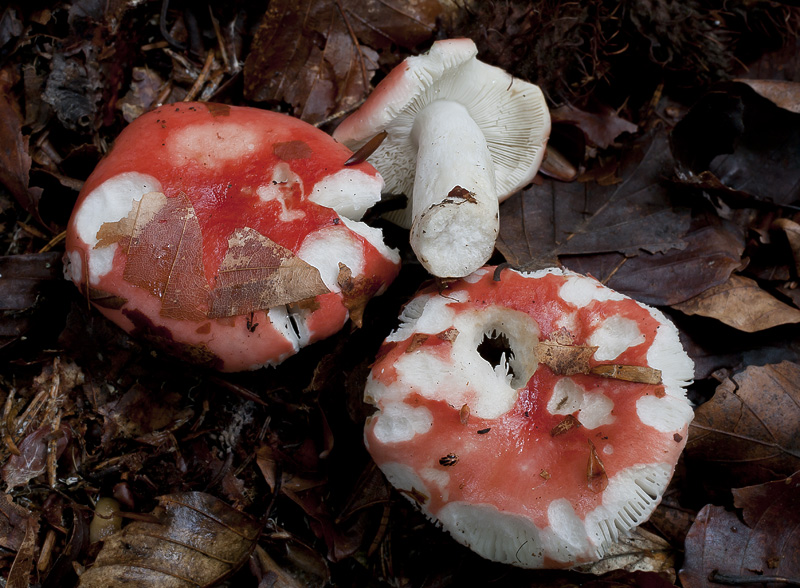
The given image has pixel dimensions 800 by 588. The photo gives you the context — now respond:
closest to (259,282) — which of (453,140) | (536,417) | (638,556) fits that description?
(453,140)

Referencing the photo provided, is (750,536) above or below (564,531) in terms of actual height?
below

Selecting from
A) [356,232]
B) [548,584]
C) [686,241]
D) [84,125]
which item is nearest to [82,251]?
[84,125]

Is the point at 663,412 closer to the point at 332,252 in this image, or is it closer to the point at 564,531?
the point at 564,531

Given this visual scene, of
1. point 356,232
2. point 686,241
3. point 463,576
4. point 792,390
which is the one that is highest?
point 356,232

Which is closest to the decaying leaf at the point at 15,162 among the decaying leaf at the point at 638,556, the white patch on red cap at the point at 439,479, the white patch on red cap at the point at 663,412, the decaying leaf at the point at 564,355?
the white patch on red cap at the point at 439,479

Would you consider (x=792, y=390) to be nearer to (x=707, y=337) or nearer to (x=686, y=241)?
(x=707, y=337)

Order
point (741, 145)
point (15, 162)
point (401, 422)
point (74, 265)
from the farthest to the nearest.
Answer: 1. point (741, 145)
2. point (15, 162)
3. point (74, 265)
4. point (401, 422)

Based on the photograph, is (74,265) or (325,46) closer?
(74,265)
